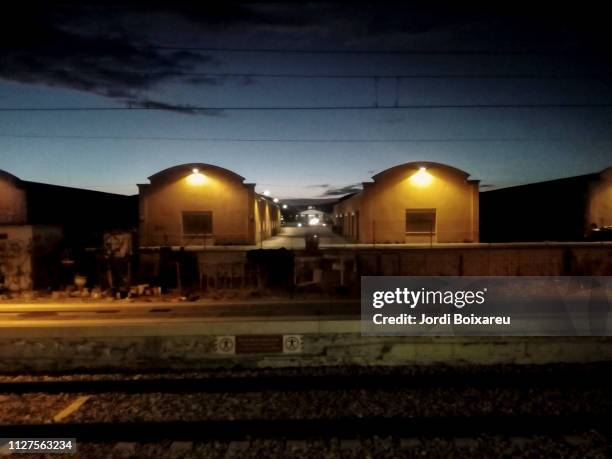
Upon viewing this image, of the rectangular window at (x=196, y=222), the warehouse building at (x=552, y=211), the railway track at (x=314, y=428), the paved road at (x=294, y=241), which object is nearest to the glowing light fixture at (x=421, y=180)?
the paved road at (x=294, y=241)

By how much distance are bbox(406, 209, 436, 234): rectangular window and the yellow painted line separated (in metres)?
21.1

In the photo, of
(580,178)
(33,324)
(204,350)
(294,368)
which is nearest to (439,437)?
(294,368)

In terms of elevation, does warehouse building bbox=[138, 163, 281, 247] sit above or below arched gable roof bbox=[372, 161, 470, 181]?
below

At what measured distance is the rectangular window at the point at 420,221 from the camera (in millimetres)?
25125

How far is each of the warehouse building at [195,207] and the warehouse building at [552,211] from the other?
1834 centimetres

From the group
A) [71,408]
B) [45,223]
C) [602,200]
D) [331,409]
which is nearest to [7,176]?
[45,223]

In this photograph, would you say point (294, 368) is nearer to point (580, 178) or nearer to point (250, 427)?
point (250, 427)

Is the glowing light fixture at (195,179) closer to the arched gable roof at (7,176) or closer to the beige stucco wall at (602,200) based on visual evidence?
the arched gable roof at (7,176)

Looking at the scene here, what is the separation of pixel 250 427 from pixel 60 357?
4.64 m

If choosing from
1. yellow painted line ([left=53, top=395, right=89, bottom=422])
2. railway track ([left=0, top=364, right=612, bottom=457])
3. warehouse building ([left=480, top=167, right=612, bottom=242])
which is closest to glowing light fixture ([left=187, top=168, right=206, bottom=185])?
railway track ([left=0, top=364, right=612, bottom=457])

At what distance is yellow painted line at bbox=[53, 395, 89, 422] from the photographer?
596 cm

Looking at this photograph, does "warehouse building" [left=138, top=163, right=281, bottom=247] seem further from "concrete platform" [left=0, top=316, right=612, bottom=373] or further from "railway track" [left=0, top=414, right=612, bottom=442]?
"railway track" [left=0, top=414, right=612, bottom=442]

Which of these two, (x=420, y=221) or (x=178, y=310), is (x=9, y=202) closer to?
(x=178, y=310)

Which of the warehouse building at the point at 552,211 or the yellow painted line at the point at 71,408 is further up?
the warehouse building at the point at 552,211
